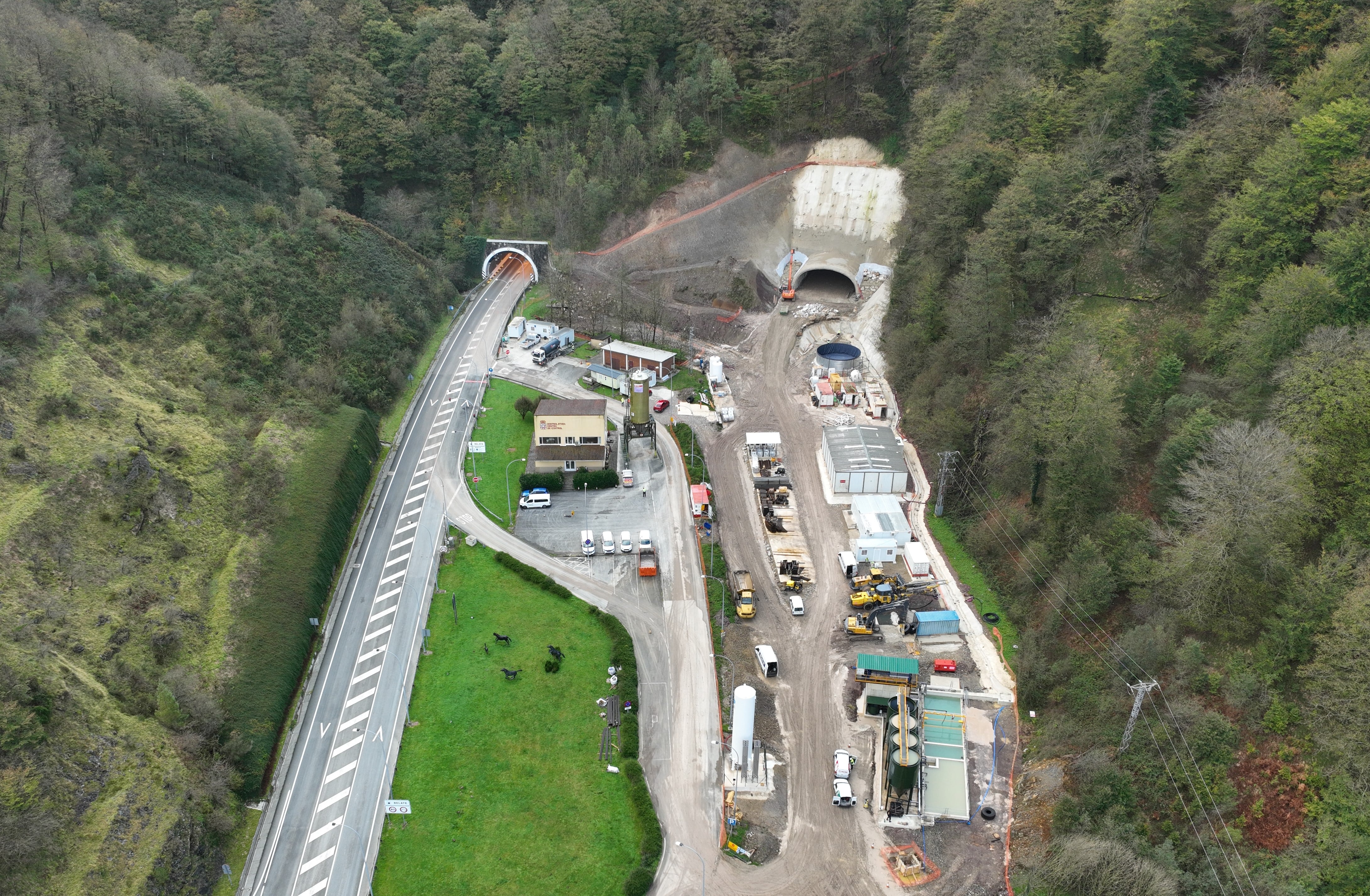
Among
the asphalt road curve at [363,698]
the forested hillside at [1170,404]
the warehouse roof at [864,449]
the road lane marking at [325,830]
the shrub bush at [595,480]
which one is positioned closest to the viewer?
the forested hillside at [1170,404]

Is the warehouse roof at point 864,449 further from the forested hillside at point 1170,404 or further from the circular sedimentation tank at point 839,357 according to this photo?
the circular sedimentation tank at point 839,357

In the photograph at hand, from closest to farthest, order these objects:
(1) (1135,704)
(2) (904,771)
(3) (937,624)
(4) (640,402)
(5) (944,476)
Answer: (1) (1135,704)
(2) (904,771)
(3) (937,624)
(5) (944,476)
(4) (640,402)

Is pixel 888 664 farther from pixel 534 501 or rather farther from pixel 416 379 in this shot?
pixel 416 379

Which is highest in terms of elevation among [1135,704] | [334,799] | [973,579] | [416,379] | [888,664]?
[416,379]

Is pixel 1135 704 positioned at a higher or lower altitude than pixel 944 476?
lower

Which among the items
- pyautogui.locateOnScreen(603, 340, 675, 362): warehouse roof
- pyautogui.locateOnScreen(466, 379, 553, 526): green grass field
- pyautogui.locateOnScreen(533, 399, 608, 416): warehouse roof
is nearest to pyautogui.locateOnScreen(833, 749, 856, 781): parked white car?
pyautogui.locateOnScreen(466, 379, 553, 526): green grass field

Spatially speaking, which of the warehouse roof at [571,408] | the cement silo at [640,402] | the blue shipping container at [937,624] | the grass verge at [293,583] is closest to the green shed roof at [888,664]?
the blue shipping container at [937,624]

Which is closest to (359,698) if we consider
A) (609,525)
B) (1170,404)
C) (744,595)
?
(609,525)
